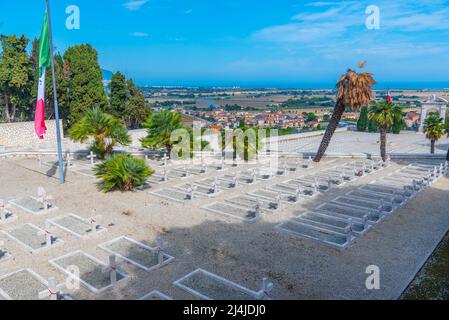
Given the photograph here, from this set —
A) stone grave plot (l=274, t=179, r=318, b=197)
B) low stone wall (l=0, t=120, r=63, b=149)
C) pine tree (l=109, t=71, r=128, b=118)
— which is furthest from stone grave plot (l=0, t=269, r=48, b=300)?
pine tree (l=109, t=71, r=128, b=118)

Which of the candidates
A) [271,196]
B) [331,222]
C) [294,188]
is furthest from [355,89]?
[331,222]

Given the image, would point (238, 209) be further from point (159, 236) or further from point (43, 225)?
point (43, 225)

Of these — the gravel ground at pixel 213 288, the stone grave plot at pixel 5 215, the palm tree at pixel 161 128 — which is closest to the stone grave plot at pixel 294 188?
the gravel ground at pixel 213 288

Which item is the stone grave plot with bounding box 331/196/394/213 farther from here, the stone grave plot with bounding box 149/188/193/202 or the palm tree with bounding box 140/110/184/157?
the palm tree with bounding box 140/110/184/157

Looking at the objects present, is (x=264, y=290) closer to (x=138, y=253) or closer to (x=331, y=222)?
(x=138, y=253)

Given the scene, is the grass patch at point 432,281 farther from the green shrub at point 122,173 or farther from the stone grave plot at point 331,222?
the green shrub at point 122,173

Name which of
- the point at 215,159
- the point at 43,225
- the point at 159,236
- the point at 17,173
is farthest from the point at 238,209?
the point at 17,173
